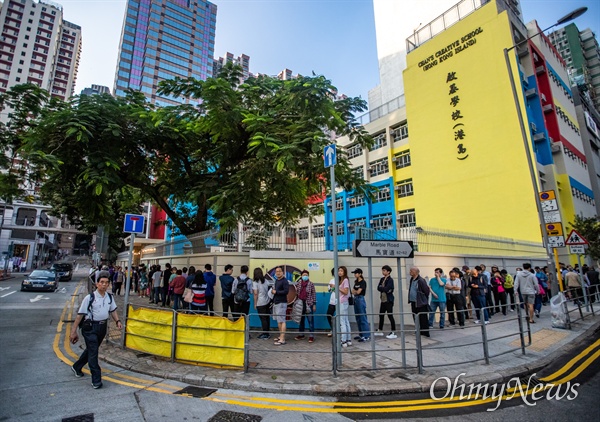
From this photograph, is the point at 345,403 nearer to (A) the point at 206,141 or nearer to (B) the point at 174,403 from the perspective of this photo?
(B) the point at 174,403

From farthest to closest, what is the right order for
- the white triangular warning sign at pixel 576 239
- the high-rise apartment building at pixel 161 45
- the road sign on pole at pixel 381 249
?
the high-rise apartment building at pixel 161 45 < the white triangular warning sign at pixel 576 239 < the road sign on pole at pixel 381 249

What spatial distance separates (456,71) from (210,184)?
26.2 meters

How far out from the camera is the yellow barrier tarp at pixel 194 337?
573 cm

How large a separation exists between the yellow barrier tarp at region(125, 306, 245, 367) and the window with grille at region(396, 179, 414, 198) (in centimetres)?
2970

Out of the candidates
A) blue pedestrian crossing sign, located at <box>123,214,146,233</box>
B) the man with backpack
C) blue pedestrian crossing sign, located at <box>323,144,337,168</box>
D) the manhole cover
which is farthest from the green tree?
blue pedestrian crossing sign, located at <box>123,214,146,233</box>

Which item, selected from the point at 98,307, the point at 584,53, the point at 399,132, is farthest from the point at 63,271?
the point at 584,53

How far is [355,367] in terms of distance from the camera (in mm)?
5863

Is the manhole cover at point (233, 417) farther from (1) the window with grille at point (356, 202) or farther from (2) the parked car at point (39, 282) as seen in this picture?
(1) the window with grille at point (356, 202)

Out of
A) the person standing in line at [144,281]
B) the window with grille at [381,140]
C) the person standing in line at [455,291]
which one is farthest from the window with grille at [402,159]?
the person standing in line at [144,281]

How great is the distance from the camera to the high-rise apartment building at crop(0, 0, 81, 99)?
7831cm

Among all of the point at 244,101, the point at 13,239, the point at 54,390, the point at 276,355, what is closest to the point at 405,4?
the point at 244,101

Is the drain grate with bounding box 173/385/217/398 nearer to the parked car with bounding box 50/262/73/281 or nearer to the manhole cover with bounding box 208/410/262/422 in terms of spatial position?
the manhole cover with bounding box 208/410/262/422

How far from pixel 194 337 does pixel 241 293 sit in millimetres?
2501

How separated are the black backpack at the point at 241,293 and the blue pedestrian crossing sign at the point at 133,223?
2980 mm
